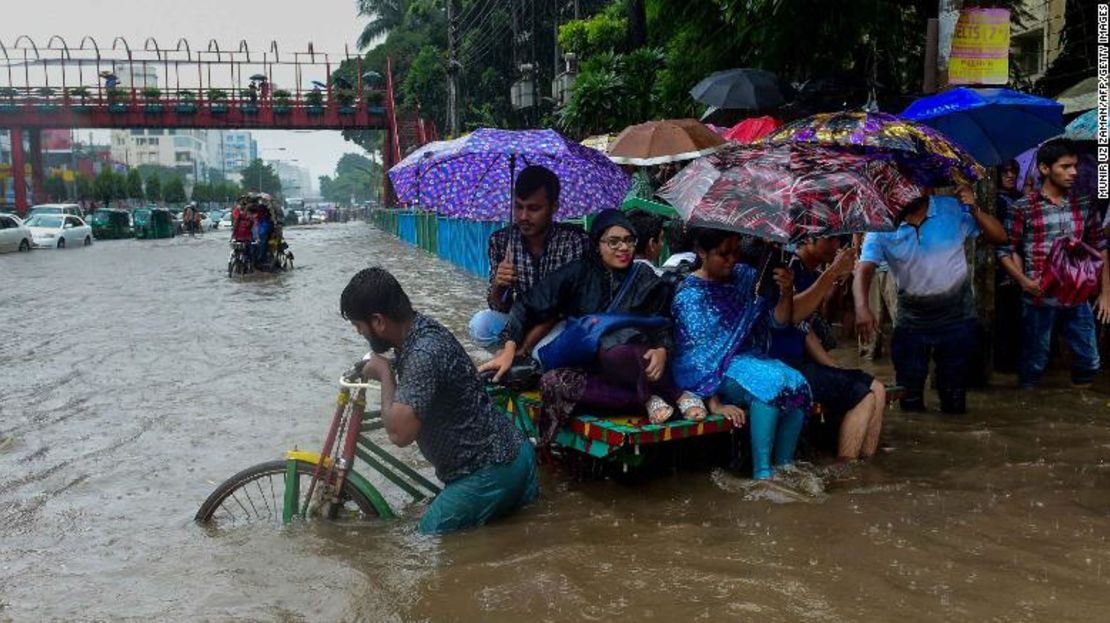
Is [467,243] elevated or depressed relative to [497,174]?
depressed

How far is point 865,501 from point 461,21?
40146mm

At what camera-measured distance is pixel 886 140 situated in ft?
16.7

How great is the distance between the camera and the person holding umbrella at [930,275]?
5934 millimetres

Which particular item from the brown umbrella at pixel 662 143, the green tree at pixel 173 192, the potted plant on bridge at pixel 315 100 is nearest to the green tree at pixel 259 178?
the green tree at pixel 173 192

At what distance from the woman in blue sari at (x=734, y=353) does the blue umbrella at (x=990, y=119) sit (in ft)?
8.76

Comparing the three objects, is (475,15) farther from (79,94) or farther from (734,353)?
(734,353)

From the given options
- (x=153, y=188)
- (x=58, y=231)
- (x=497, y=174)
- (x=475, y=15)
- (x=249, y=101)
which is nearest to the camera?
(x=497, y=174)

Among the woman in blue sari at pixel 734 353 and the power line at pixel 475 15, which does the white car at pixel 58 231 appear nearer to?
the power line at pixel 475 15

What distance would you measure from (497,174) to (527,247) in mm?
1333

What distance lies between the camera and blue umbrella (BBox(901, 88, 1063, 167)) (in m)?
6.93

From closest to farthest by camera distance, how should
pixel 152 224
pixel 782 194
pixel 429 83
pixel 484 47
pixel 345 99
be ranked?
pixel 782 194 < pixel 484 47 < pixel 429 83 < pixel 152 224 < pixel 345 99

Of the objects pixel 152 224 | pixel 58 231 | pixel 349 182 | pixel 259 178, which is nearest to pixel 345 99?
pixel 152 224

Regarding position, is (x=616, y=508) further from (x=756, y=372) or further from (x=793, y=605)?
(x=793, y=605)

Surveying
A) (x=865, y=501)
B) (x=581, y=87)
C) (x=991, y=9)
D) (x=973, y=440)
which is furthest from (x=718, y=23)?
(x=865, y=501)
